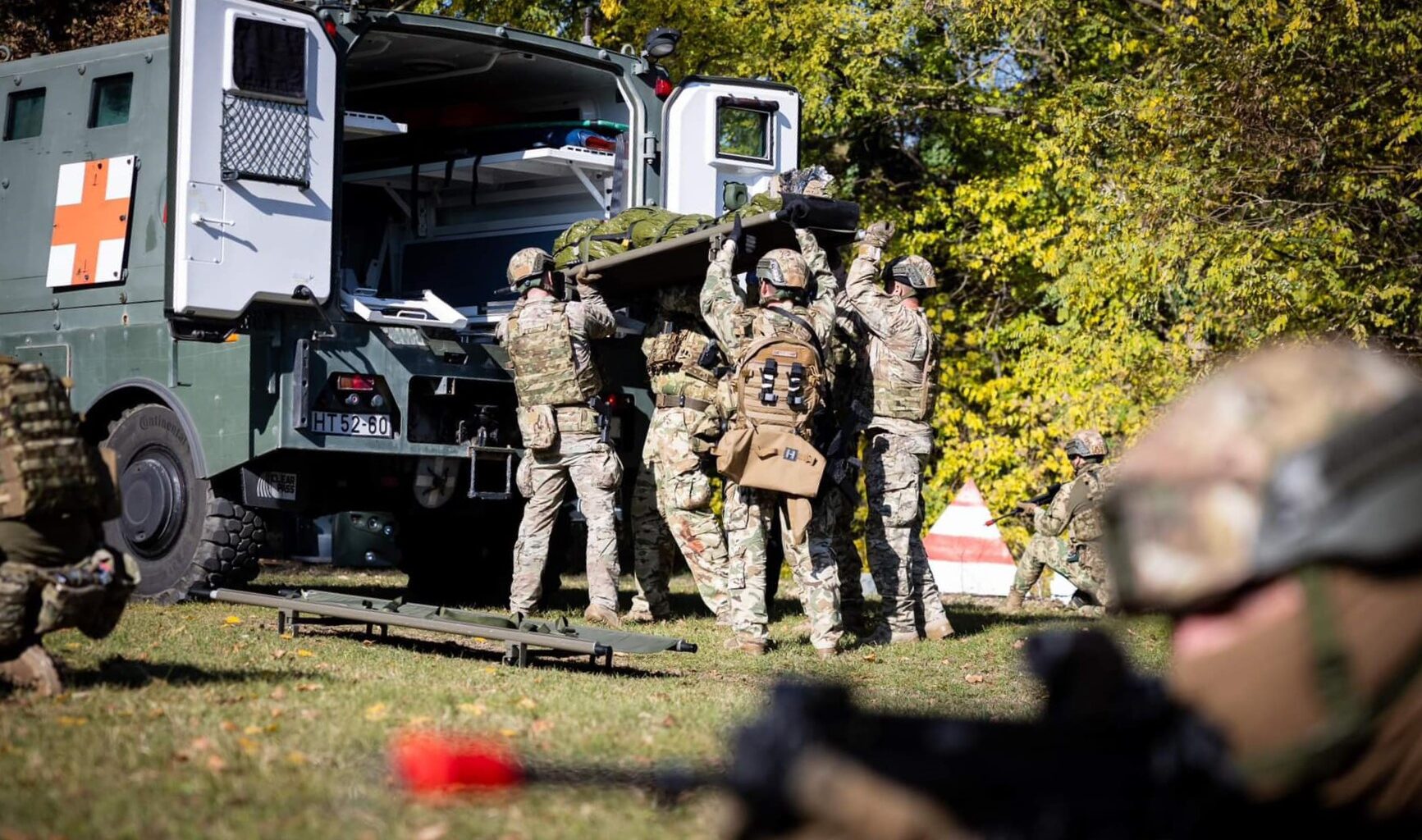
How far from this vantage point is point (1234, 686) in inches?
111

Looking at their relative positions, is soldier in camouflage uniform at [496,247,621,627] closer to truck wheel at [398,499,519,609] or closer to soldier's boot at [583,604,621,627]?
soldier's boot at [583,604,621,627]

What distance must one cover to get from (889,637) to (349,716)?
14.4 feet

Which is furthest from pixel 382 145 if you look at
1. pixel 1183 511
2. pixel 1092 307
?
pixel 1183 511

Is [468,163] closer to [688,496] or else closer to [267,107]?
[267,107]

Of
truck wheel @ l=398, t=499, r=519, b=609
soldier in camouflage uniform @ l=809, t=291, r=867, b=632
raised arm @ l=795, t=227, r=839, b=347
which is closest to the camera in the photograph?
raised arm @ l=795, t=227, r=839, b=347

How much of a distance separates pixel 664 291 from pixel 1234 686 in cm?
752

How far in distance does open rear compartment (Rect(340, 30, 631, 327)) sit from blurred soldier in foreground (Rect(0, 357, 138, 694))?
186 inches

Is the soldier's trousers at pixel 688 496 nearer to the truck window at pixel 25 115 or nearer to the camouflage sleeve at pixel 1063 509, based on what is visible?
the camouflage sleeve at pixel 1063 509

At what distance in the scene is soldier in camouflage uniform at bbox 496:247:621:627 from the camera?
9492 millimetres

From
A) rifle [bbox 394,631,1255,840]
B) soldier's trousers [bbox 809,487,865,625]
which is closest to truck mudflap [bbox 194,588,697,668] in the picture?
soldier's trousers [bbox 809,487,865,625]

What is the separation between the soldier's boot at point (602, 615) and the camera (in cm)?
962

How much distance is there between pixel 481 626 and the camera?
7.44 metres

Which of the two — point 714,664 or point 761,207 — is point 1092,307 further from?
point 714,664

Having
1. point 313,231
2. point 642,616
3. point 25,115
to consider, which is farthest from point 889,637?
point 25,115
